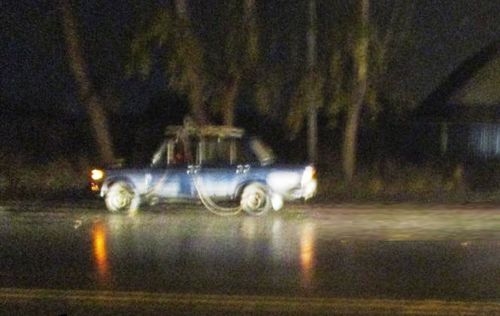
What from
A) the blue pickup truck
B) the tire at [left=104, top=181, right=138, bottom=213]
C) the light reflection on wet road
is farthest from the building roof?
the tire at [left=104, top=181, right=138, bottom=213]

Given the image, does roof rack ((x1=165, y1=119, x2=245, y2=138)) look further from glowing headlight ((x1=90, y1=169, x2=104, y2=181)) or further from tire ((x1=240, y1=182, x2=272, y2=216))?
glowing headlight ((x1=90, y1=169, x2=104, y2=181))

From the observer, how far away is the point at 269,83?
31.5 metres

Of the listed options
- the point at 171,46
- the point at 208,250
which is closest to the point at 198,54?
the point at 171,46

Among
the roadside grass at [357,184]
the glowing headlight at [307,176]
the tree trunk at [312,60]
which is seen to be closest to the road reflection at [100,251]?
the glowing headlight at [307,176]

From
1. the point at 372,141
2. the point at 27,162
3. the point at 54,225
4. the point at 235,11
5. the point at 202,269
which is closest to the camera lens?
the point at 202,269

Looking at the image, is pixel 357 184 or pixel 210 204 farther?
pixel 357 184

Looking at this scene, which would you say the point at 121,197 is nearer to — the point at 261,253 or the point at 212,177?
the point at 212,177

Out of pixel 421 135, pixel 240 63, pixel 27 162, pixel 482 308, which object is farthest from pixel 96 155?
pixel 482 308

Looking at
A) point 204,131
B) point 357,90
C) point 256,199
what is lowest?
point 256,199

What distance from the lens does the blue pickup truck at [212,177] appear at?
2417cm

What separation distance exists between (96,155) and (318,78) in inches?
356

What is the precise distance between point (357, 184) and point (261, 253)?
585 inches

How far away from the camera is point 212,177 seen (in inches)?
957

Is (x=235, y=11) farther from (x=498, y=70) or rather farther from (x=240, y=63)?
(x=498, y=70)
